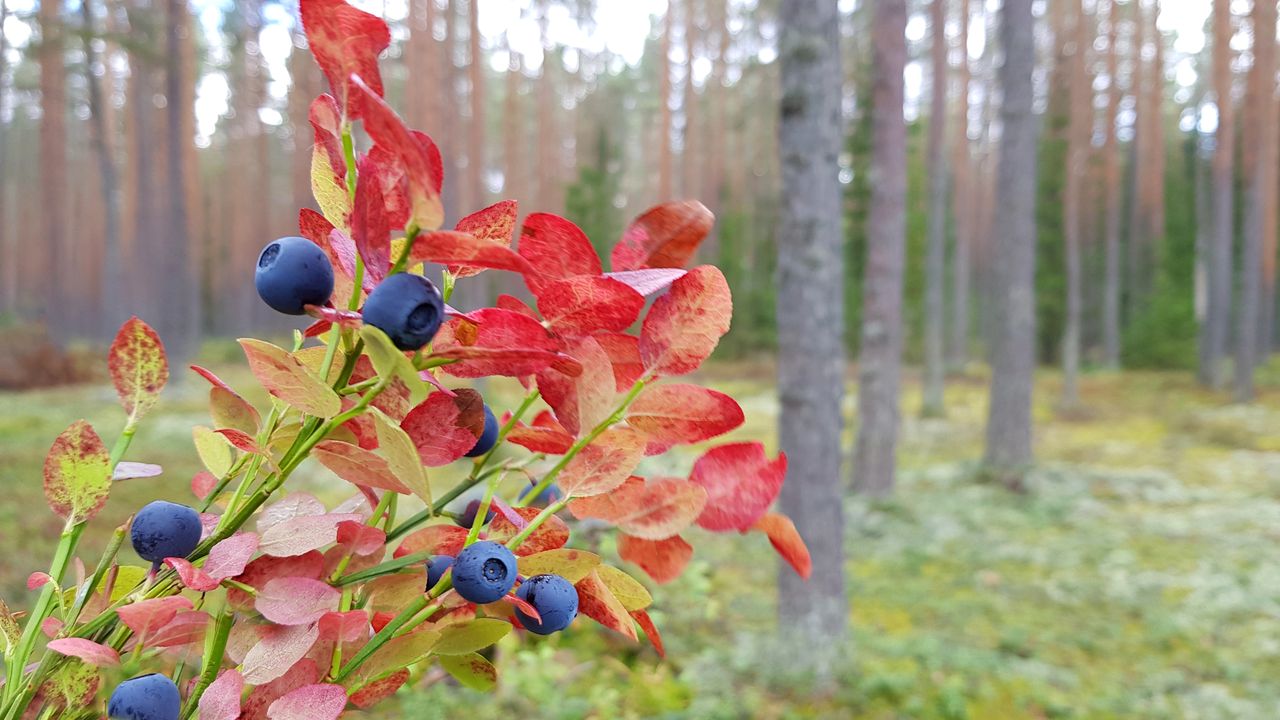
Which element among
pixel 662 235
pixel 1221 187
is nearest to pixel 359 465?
pixel 662 235

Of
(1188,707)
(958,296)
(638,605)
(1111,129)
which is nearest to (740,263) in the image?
(958,296)

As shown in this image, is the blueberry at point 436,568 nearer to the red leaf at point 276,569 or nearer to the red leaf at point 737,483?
the red leaf at point 276,569

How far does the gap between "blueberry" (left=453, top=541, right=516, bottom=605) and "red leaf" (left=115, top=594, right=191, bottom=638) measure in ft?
0.52

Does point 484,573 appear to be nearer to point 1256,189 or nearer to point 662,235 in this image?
point 662,235

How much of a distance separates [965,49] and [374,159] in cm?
2044

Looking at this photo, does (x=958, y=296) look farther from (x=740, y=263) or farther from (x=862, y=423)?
(x=862, y=423)

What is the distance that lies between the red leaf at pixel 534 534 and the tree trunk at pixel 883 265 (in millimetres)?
7641

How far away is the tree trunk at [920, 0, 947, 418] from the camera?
12.5m

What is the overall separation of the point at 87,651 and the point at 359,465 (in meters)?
0.17

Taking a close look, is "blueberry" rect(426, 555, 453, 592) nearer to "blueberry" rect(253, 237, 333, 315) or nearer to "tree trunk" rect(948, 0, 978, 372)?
"blueberry" rect(253, 237, 333, 315)

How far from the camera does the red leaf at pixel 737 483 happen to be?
49 centimetres

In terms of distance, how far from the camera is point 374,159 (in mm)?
423

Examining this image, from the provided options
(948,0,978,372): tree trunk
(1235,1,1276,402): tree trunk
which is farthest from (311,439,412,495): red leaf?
(948,0,978,372): tree trunk

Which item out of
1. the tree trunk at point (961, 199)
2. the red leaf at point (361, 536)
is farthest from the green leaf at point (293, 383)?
the tree trunk at point (961, 199)
